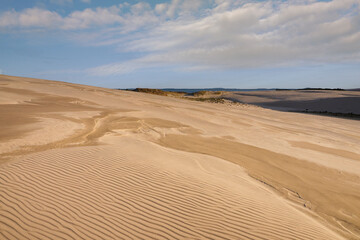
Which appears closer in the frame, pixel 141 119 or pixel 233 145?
pixel 233 145

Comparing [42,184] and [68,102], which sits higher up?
[68,102]

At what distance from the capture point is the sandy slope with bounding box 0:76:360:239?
144 inches

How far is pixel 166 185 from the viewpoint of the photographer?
16.4 ft

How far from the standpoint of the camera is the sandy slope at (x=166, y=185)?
12.0 ft

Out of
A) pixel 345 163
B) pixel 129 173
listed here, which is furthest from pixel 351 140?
pixel 129 173

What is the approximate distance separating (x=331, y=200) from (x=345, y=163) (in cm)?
329

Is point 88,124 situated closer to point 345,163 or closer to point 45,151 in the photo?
point 45,151

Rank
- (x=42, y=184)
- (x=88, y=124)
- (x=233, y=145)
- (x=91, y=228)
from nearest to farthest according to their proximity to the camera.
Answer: (x=91, y=228)
(x=42, y=184)
(x=233, y=145)
(x=88, y=124)

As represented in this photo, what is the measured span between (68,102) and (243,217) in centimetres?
1550

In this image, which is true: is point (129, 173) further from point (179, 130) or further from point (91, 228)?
point (179, 130)

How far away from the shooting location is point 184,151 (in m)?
7.95

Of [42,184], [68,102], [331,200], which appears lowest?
[331,200]

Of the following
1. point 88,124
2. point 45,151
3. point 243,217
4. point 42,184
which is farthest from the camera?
point 88,124

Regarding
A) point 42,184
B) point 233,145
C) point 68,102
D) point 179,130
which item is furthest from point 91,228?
point 68,102
